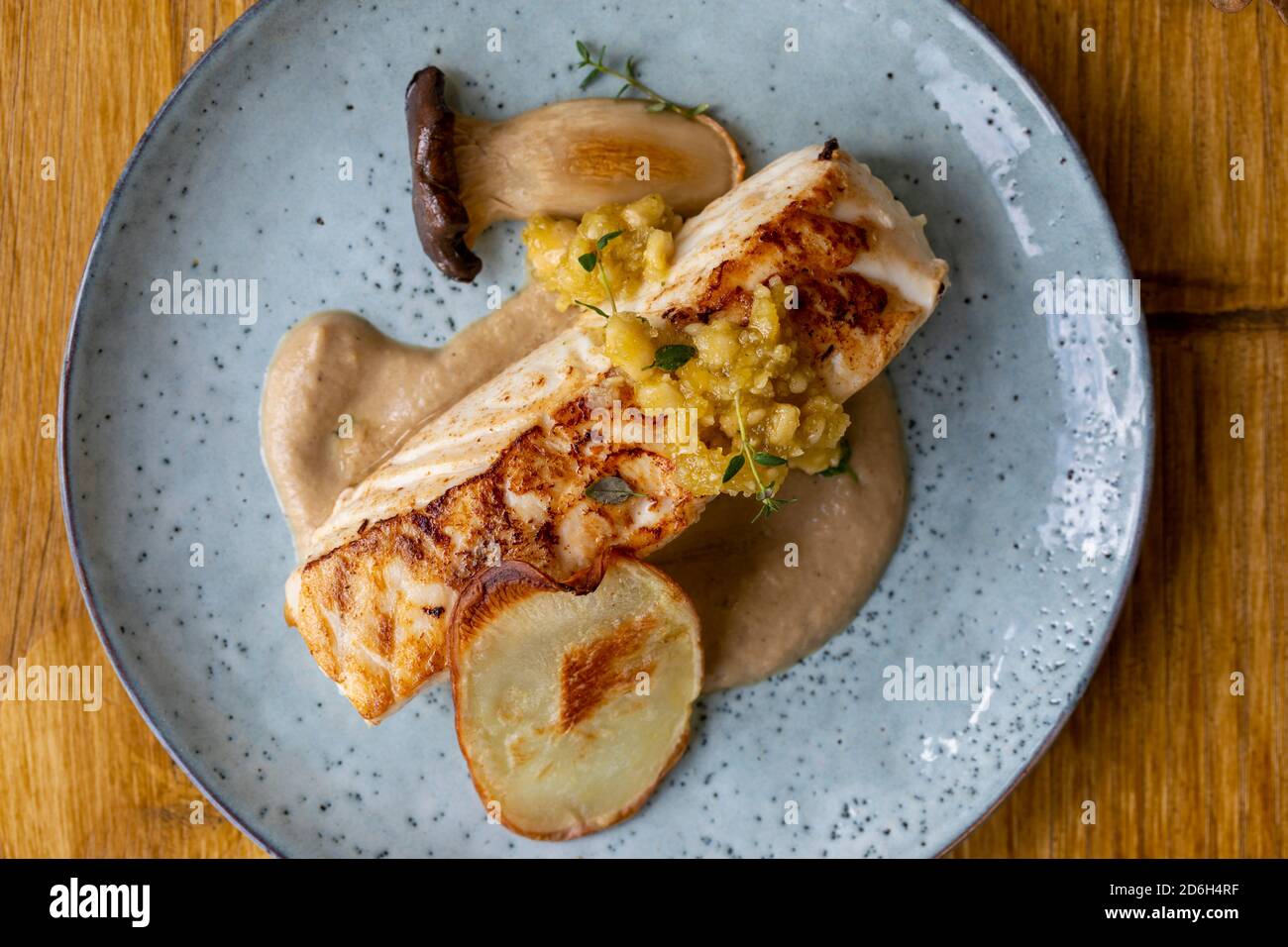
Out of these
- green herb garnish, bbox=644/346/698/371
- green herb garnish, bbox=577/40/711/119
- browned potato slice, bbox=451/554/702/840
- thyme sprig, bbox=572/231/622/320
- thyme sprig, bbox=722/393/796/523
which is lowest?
browned potato slice, bbox=451/554/702/840

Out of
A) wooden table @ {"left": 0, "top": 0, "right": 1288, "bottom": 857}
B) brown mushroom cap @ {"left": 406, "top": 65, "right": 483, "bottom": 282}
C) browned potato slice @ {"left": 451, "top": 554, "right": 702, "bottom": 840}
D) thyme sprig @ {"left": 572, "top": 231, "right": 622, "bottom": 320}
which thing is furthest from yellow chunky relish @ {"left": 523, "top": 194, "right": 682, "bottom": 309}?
wooden table @ {"left": 0, "top": 0, "right": 1288, "bottom": 857}

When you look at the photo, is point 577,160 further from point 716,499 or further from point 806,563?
point 806,563

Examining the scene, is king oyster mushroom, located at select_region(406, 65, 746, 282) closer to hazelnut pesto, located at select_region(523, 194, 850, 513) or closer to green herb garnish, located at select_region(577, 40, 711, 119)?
green herb garnish, located at select_region(577, 40, 711, 119)

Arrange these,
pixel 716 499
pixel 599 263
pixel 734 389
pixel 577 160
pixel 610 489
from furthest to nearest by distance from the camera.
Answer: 1. pixel 716 499
2. pixel 577 160
3. pixel 599 263
4. pixel 610 489
5. pixel 734 389

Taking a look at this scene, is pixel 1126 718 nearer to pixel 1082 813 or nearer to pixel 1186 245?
pixel 1082 813

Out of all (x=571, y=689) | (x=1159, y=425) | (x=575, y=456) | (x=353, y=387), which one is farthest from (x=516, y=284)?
(x=1159, y=425)

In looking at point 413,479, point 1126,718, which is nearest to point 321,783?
point 413,479
